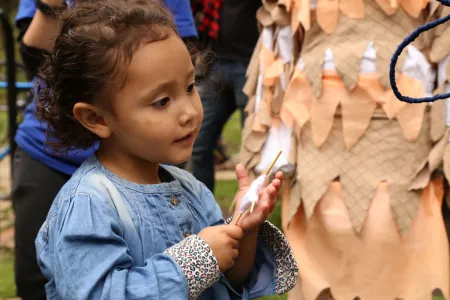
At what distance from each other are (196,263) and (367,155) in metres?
1.11

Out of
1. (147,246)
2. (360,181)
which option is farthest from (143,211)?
(360,181)

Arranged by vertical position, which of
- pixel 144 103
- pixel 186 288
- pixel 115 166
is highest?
pixel 144 103

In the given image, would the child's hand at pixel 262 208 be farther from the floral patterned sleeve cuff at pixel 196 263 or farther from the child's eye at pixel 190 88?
the child's eye at pixel 190 88

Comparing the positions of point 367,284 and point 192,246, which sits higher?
point 192,246

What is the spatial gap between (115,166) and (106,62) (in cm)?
23

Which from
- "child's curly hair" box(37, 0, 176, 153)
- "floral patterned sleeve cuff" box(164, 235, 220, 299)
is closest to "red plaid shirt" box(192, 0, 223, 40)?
"child's curly hair" box(37, 0, 176, 153)

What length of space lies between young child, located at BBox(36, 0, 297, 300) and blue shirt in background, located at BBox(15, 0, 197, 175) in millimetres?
587

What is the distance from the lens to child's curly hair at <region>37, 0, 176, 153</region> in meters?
1.52

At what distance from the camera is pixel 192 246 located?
1478 mm

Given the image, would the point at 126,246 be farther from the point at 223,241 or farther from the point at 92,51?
the point at 92,51

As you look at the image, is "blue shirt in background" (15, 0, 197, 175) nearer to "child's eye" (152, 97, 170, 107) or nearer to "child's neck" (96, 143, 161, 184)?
"child's neck" (96, 143, 161, 184)

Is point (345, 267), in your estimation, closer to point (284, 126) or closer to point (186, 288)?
point (284, 126)

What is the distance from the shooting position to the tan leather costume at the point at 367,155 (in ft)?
7.81

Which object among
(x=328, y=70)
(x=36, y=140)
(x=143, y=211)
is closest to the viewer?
(x=143, y=211)
